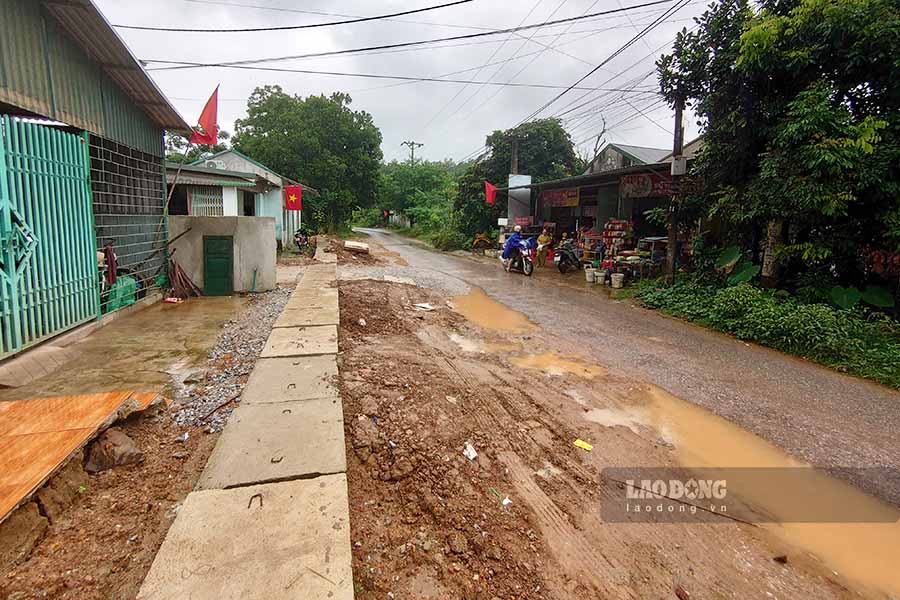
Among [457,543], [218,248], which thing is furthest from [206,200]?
[457,543]

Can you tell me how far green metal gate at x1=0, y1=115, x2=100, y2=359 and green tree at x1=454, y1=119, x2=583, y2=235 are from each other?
708 inches

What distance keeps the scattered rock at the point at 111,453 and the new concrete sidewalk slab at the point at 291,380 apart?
72cm

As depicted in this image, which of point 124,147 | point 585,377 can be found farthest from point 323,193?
point 585,377

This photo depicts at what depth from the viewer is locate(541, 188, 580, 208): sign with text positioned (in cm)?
1684

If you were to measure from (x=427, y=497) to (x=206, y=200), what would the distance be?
13.2 m

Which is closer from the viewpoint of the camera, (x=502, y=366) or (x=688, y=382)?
(x=688, y=382)

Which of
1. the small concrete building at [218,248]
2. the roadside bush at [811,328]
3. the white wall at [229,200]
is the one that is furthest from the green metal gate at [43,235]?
the roadside bush at [811,328]

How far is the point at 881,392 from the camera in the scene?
4758 mm

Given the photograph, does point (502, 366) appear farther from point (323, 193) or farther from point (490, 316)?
point (323, 193)

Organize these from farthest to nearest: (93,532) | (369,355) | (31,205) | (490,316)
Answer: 1. (490,316)
2. (369,355)
3. (31,205)
4. (93,532)

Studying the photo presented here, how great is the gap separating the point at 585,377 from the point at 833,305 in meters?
4.72

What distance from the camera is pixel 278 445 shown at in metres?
2.74

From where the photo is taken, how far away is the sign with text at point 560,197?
55.3 feet

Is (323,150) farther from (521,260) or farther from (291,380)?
(291,380)
